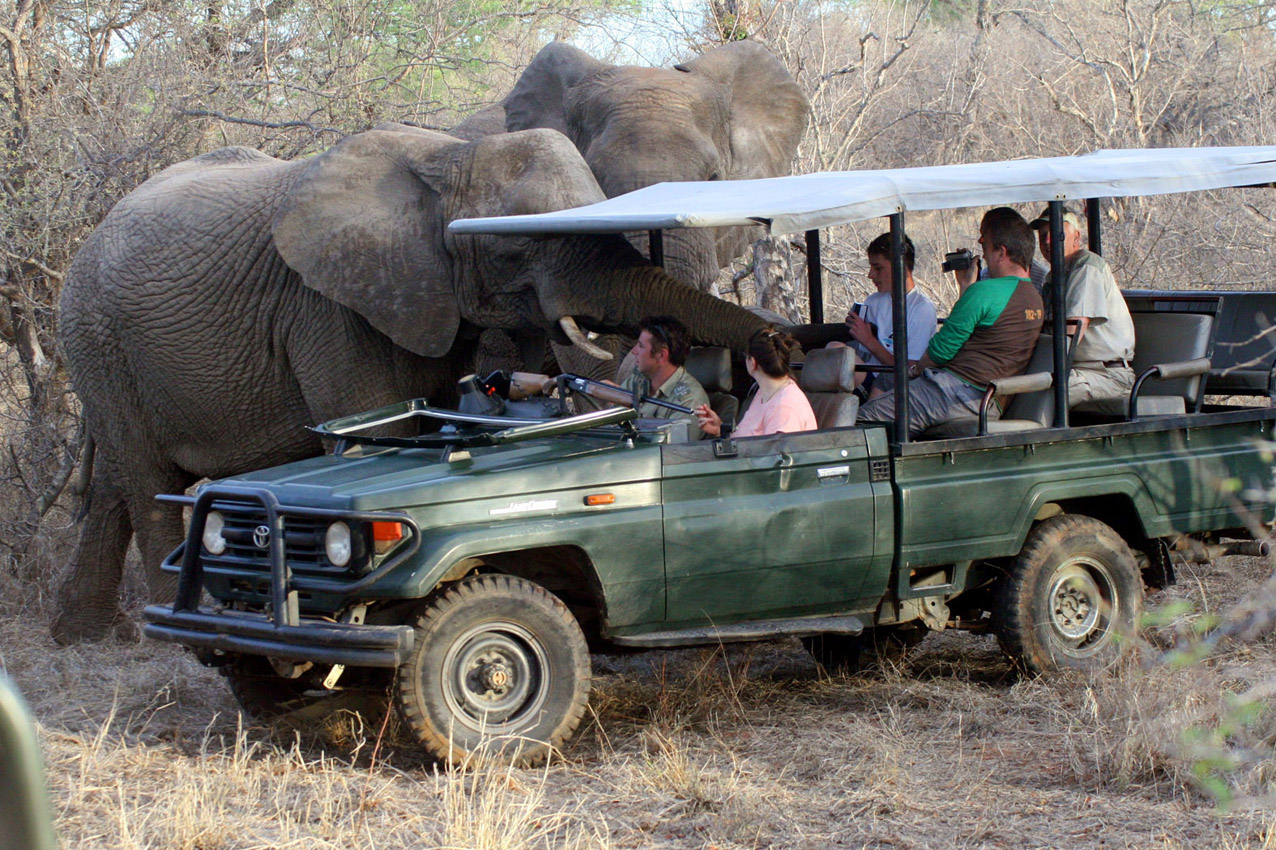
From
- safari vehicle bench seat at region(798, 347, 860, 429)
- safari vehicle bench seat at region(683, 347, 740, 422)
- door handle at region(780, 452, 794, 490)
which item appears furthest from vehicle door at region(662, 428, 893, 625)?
safari vehicle bench seat at region(683, 347, 740, 422)

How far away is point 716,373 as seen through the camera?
21.8 ft

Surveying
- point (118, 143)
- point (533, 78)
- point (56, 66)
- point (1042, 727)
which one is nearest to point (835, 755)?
point (1042, 727)

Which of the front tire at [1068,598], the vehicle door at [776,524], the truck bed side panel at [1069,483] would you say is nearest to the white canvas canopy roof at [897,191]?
the vehicle door at [776,524]

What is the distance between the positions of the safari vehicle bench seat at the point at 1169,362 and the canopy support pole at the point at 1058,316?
0.41m

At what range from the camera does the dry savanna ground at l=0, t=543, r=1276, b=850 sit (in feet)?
14.3

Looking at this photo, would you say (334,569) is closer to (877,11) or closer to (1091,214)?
(1091,214)

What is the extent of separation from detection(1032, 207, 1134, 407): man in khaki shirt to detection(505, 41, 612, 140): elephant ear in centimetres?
417

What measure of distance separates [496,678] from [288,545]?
0.82 metres

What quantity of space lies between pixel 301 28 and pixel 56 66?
7.12ft

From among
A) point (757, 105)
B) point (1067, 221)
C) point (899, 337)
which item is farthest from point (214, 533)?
point (757, 105)

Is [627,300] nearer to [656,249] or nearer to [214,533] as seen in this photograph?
[656,249]

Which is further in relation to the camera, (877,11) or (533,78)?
(877,11)

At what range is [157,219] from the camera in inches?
332

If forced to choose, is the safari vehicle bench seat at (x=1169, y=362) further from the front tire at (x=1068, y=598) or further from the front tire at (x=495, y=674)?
the front tire at (x=495, y=674)
